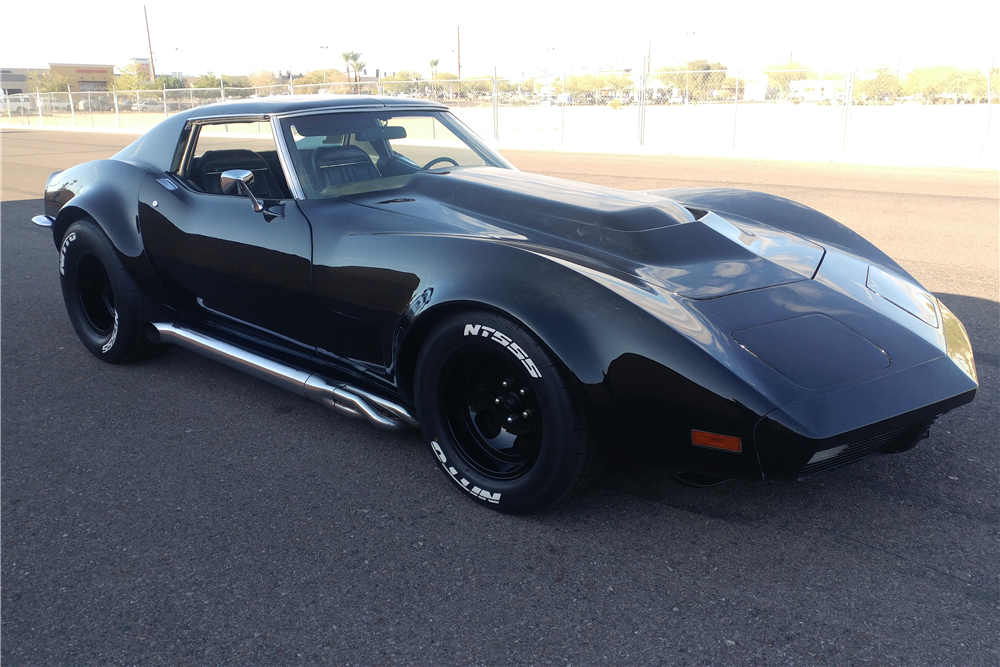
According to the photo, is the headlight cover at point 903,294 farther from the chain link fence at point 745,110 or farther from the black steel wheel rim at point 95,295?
the chain link fence at point 745,110

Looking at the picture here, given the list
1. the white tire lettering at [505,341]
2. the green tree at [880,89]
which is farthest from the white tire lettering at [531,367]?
the green tree at [880,89]

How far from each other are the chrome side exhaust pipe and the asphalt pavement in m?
0.24

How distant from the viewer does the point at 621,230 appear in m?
2.75

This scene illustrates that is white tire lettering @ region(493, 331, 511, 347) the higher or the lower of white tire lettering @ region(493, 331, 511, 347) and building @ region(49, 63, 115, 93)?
the lower

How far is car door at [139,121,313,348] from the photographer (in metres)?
3.05

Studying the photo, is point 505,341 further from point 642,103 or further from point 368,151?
point 642,103

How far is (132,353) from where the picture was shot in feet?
13.1

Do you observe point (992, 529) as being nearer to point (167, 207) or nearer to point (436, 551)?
point (436, 551)

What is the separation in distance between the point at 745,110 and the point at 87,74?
81.7m

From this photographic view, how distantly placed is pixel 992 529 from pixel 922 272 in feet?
11.8

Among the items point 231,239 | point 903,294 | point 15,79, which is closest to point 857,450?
point 903,294

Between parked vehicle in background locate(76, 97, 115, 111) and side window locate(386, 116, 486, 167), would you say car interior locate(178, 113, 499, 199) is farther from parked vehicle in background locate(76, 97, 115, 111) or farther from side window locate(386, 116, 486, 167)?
parked vehicle in background locate(76, 97, 115, 111)

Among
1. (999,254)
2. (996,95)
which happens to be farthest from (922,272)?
(996,95)

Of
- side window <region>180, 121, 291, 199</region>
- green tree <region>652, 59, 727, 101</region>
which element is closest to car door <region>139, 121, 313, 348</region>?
side window <region>180, 121, 291, 199</region>
